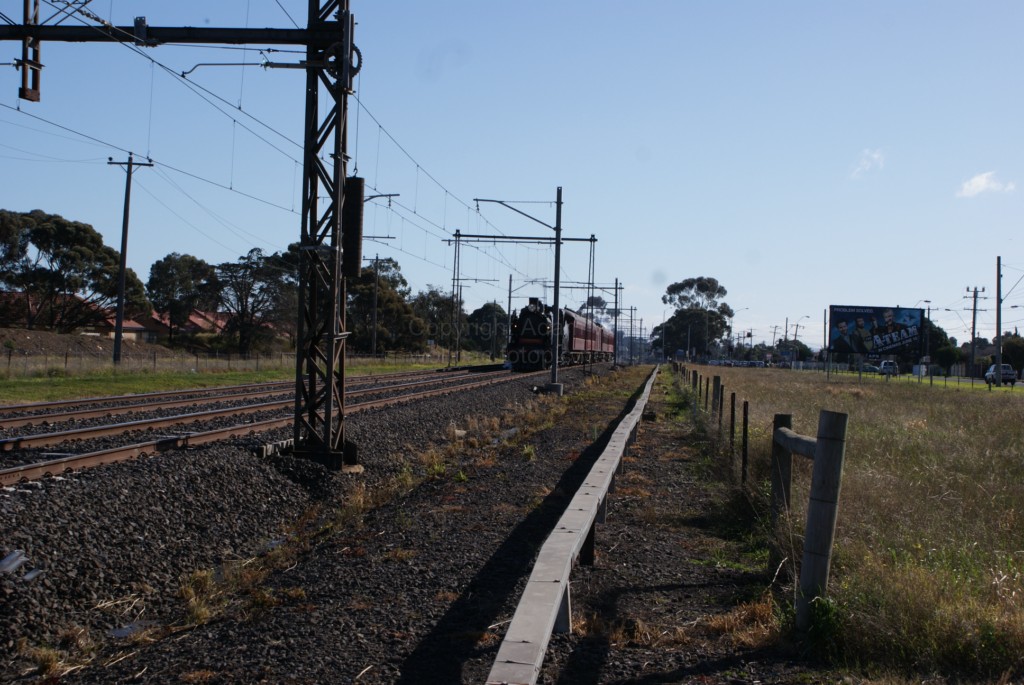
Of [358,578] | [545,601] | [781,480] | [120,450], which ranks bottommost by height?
[358,578]

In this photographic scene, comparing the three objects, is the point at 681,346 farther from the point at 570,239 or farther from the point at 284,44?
the point at 284,44

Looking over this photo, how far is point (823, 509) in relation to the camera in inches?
192

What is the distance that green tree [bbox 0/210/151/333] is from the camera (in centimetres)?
5822

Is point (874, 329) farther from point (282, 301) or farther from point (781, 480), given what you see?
point (781, 480)

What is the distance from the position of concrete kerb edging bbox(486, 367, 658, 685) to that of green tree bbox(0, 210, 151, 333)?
59.9 metres

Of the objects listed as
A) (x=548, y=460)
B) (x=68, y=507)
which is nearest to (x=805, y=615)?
(x=68, y=507)

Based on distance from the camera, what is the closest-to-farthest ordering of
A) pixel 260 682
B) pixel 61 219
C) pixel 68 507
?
pixel 260 682 < pixel 68 507 < pixel 61 219

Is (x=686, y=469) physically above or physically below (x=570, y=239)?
below

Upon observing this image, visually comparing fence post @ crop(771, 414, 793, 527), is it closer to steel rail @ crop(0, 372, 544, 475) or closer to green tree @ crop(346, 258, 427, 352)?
steel rail @ crop(0, 372, 544, 475)

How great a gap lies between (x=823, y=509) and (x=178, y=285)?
73.3m

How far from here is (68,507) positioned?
8109 millimetres

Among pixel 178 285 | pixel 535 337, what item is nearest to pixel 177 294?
pixel 178 285

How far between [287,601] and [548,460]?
23.7ft

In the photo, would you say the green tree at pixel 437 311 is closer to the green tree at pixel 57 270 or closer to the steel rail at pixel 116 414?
the green tree at pixel 57 270
